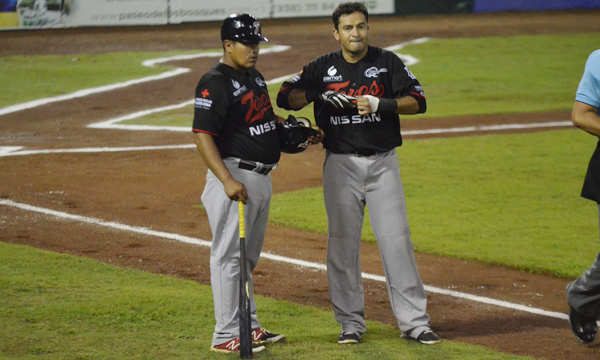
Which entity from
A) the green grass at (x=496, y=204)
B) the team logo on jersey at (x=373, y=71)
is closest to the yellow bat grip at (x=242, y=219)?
the team logo on jersey at (x=373, y=71)

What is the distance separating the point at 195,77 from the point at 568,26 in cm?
1299

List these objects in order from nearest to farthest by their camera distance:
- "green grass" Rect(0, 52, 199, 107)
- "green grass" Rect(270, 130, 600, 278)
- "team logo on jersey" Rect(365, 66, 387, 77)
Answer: "team logo on jersey" Rect(365, 66, 387, 77)
"green grass" Rect(270, 130, 600, 278)
"green grass" Rect(0, 52, 199, 107)

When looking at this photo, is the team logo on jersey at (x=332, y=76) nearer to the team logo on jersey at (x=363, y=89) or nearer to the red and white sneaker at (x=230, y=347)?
the team logo on jersey at (x=363, y=89)


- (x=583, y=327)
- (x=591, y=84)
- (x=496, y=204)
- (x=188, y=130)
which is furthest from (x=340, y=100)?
(x=188, y=130)

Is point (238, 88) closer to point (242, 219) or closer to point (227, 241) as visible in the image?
point (242, 219)

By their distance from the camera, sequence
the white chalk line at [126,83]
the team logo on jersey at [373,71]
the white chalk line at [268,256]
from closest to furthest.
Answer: the team logo on jersey at [373,71] < the white chalk line at [268,256] < the white chalk line at [126,83]

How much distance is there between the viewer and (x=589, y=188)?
4.46m

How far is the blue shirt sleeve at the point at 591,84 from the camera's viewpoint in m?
4.33

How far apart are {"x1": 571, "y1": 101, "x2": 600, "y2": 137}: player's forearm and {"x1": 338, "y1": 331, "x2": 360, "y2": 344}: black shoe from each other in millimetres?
1697

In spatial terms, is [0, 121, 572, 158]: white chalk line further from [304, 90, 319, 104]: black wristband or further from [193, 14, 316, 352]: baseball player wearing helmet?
[193, 14, 316, 352]: baseball player wearing helmet

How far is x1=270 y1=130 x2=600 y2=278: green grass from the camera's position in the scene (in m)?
7.15

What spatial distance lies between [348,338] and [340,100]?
1348 mm

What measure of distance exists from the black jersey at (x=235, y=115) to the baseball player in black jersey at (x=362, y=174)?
1.46 feet

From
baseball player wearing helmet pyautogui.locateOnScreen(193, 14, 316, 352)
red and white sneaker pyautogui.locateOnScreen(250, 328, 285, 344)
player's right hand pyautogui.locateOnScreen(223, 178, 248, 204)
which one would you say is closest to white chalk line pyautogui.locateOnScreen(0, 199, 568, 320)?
red and white sneaker pyautogui.locateOnScreen(250, 328, 285, 344)
